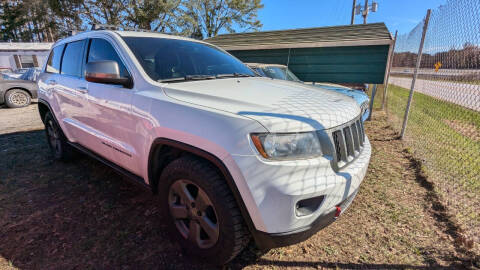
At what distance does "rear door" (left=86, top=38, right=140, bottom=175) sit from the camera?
7.29 ft

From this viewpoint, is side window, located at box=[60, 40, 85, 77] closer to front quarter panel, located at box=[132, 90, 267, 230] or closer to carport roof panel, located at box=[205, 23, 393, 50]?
front quarter panel, located at box=[132, 90, 267, 230]

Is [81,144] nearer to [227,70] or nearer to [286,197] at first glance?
[227,70]

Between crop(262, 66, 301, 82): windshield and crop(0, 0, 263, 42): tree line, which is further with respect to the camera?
crop(0, 0, 263, 42): tree line

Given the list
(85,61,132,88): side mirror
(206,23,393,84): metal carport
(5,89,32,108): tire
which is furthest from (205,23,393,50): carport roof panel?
(5,89,32,108): tire

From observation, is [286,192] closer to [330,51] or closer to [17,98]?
[330,51]

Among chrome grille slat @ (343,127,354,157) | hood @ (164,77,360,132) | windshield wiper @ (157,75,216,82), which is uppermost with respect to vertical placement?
windshield wiper @ (157,75,216,82)

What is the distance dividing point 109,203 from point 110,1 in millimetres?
22967

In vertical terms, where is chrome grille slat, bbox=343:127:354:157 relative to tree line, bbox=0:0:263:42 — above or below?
below

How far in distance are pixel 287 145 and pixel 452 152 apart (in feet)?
14.0

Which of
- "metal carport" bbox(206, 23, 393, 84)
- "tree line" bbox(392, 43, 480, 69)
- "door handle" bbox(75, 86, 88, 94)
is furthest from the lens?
"metal carport" bbox(206, 23, 393, 84)

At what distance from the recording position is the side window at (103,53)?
2350 millimetres

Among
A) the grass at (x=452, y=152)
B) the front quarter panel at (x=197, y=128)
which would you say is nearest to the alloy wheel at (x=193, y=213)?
the front quarter panel at (x=197, y=128)

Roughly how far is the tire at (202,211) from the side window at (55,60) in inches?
117

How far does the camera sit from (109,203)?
286 cm
